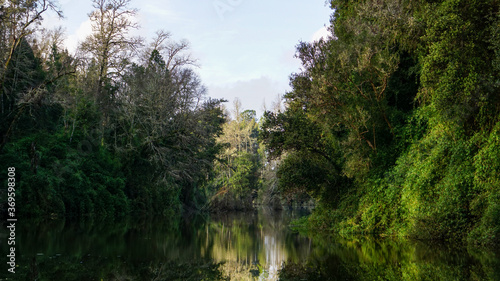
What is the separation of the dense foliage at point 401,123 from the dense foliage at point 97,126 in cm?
1094

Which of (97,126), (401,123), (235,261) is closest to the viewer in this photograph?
(235,261)

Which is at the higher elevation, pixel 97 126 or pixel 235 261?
pixel 97 126

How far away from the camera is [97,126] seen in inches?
1199

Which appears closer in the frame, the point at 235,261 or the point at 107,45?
the point at 235,261

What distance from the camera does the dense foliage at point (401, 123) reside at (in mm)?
13875

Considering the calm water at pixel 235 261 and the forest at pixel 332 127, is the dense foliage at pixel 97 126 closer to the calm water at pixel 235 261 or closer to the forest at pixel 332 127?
the forest at pixel 332 127

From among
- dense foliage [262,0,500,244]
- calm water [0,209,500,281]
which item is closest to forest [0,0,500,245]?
dense foliage [262,0,500,244]

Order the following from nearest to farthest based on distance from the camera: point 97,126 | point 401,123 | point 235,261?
point 235,261, point 401,123, point 97,126

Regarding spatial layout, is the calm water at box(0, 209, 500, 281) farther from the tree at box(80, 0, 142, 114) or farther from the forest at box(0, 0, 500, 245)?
the tree at box(80, 0, 142, 114)

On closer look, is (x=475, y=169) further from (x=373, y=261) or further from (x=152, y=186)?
(x=152, y=186)

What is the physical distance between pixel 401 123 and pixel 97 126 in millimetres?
20523

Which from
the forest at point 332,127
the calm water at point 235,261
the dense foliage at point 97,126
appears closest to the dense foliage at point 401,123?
the forest at point 332,127

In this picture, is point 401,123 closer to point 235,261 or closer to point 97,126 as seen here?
point 235,261

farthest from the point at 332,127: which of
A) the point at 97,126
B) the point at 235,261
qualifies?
the point at 97,126
